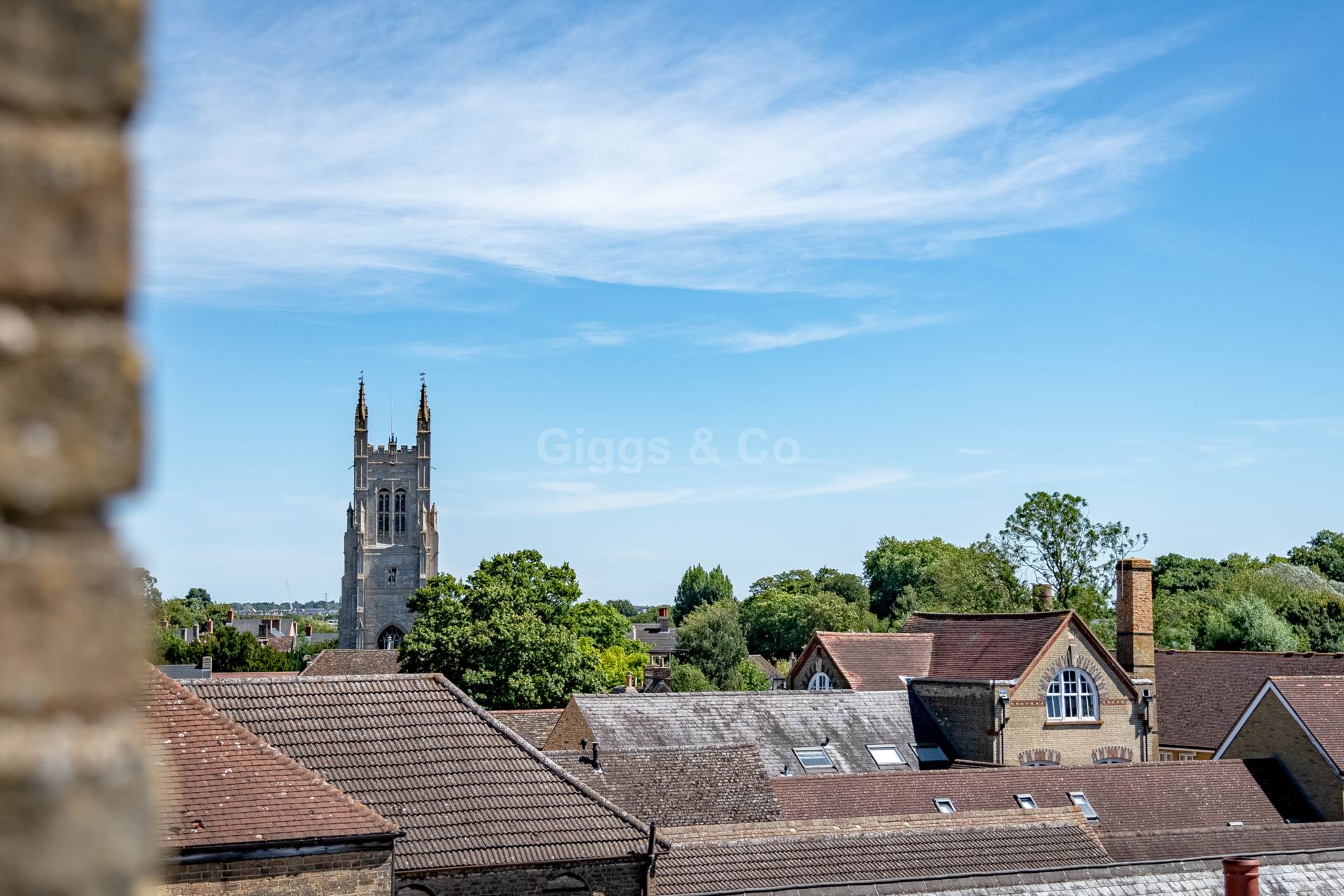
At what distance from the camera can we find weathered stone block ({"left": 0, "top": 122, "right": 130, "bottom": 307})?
1479 millimetres

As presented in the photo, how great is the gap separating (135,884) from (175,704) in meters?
16.0

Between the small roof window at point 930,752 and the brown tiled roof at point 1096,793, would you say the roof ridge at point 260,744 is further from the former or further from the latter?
the small roof window at point 930,752

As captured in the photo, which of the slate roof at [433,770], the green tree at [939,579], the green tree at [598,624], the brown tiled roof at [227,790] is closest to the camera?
the brown tiled roof at [227,790]

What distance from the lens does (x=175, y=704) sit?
52.7 ft

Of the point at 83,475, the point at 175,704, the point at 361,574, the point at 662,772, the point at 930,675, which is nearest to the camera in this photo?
the point at 83,475

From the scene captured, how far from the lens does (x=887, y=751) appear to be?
136 feet

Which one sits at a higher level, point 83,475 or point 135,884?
point 83,475

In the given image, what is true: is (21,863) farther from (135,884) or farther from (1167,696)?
(1167,696)

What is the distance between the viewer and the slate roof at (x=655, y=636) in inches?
4958

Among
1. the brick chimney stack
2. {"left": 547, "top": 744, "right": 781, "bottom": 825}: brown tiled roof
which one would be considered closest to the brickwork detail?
{"left": 547, "top": 744, "right": 781, "bottom": 825}: brown tiled roof

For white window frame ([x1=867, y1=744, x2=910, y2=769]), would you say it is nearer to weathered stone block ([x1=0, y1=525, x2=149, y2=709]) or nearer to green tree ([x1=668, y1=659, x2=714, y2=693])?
green tree ([x1=668, y1=659, x2=714, y2=693])

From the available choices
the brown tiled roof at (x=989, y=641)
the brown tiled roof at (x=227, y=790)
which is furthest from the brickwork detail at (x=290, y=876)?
the brown tiled roof at (x=989, y=641)

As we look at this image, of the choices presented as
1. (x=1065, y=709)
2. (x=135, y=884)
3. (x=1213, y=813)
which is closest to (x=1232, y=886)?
(x=135, y=884)

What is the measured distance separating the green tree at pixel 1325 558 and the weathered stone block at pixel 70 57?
123513 mm
